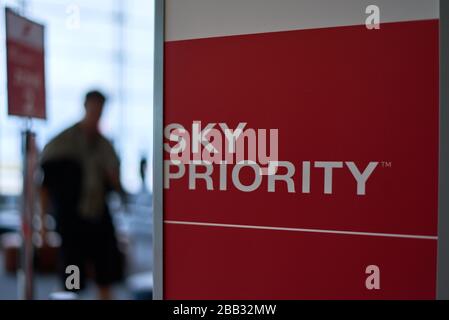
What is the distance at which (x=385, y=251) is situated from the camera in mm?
1673

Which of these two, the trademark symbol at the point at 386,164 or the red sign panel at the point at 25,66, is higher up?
the red sign panel at the point at 25,66

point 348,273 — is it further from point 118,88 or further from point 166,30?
point 118,88

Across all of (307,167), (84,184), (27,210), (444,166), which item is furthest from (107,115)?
(444,166)

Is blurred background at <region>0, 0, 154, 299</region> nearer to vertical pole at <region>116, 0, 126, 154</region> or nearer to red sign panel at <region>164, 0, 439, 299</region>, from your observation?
vertical pole at <region>116, 0, 126, 154</region>

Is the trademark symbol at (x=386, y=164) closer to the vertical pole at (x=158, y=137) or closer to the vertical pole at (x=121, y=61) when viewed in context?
the vertical pole at (x=158, y=137)

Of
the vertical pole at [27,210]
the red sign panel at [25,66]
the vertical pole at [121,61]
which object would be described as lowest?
the vertical pole at [27,210]

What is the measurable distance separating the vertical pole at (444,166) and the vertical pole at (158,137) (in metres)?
0.99

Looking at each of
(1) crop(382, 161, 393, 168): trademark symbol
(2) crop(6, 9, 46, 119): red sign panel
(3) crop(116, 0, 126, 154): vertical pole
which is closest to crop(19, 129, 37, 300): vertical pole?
(2) crop(6, 9, 46, 119): red sign panel

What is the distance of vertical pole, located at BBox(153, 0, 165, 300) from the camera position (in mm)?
1968

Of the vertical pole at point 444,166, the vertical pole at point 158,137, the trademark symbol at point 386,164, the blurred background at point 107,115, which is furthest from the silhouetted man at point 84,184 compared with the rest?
the vertical pole at point 444,166

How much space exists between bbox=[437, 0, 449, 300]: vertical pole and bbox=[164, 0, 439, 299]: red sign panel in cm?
2

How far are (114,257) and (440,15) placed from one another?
10.5ft

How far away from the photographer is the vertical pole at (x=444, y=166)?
1552 millimetres

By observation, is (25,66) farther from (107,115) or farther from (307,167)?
(107,115)
